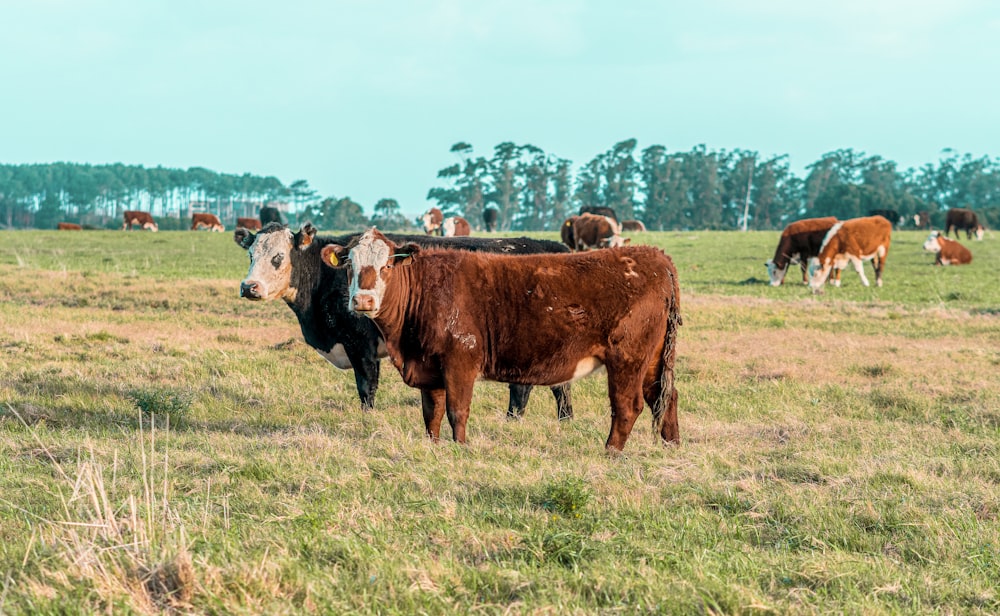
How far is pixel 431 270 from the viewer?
722 centimetres

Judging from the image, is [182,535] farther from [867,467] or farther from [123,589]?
[867,467]

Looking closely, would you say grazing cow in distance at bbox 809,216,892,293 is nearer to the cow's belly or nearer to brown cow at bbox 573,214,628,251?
brown cow at bbox 573,214,628,251

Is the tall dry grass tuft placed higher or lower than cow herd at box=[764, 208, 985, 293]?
lower

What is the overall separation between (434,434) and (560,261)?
1.86 m

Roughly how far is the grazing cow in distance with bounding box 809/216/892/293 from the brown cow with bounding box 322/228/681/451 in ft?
56.7

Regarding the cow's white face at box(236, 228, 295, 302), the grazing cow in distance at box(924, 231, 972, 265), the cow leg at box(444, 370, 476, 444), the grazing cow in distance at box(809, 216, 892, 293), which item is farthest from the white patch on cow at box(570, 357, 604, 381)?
the grazing cow in distance at box(924, 231, 972, 265)

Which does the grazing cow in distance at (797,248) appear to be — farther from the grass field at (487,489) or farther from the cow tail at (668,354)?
the cow tail at (668,354)

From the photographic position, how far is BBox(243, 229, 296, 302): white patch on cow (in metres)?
9.06

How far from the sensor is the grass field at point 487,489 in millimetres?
3775

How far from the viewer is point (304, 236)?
939 centimetres

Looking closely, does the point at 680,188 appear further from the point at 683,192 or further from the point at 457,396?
the point at 457,396

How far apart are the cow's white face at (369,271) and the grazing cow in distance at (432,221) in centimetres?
3248

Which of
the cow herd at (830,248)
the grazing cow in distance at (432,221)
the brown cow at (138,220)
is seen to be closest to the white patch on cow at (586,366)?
the cow herd at (830,248)

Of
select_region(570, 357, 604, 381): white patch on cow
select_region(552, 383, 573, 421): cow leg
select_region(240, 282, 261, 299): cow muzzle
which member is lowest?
select_region(552, 383, 573, 421): cow leg
